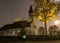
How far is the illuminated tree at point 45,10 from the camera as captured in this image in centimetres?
298

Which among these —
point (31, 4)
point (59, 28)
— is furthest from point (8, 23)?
point (59, 28)

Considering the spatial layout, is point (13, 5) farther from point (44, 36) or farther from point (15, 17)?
point (44, 36)

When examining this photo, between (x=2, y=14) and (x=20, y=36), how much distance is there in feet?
0.82

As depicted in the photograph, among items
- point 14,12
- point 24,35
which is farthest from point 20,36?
→ point 14,12

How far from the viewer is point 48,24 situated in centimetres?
299

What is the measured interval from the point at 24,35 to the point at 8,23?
0.58 feet

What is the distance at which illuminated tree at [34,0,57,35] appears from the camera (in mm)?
2984

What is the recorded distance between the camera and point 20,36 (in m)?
2.95

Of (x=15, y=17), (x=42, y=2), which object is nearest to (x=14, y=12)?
(x=15, y=17)

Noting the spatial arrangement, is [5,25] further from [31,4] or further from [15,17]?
[31,4]

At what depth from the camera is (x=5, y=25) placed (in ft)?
9.74

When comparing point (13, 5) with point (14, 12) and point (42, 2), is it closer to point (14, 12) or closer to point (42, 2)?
point (14, 12)

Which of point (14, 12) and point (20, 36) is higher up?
point (14, 12)

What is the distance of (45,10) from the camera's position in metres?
3.00
